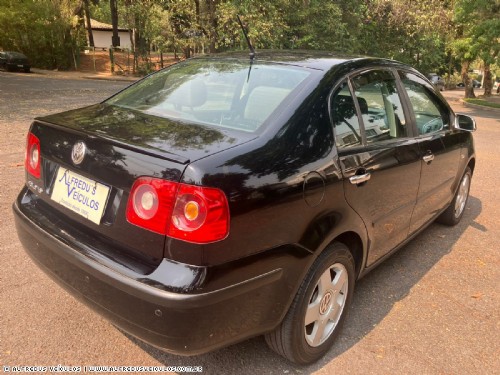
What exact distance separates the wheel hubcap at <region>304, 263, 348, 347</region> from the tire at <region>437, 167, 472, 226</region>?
236cm

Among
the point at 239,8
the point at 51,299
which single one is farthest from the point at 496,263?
the point at 239,8

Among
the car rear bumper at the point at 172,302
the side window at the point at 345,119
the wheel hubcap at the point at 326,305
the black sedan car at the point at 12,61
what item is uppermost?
the side window at the point at 345,119

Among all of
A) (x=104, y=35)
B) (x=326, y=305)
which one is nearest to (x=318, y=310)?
(x=326, y=305)

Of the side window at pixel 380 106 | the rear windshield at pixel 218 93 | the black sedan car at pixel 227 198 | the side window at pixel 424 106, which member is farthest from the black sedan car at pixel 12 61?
the side window at pixel 380 106

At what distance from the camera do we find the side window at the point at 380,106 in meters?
2.78

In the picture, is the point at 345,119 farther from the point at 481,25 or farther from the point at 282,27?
the point at 282,27

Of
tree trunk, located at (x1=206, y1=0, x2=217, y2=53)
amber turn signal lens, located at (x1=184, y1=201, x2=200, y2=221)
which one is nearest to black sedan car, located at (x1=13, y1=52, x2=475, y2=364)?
amber turn signal lens, located at (x1=184, y1=201, x2=200, y2=221)

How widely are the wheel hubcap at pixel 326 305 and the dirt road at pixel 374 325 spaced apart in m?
0.16

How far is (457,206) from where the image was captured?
459 cm

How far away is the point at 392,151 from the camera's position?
9.41ft

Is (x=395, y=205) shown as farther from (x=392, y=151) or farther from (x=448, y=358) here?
(x=448, y=358)

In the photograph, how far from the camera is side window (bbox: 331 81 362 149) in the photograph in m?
2.47

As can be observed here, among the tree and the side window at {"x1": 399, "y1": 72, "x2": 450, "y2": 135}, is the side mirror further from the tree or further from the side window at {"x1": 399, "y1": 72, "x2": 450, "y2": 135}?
the tree

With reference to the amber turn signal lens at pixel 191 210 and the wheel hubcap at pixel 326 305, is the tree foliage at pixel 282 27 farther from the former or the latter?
the amber turn signal lens at pixel 191 210
